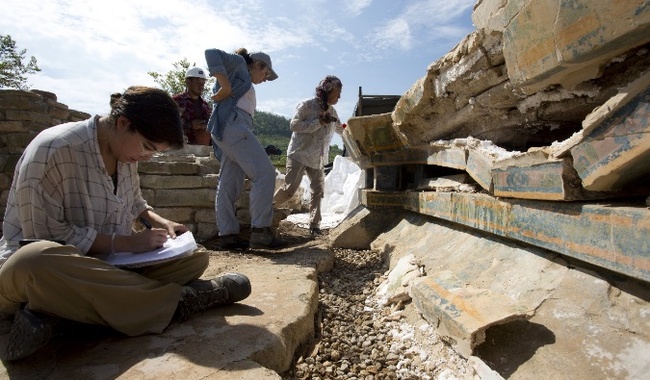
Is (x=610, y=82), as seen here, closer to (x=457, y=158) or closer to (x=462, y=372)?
(x=457, y=158)

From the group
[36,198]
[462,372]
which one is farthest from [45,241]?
[462,372]

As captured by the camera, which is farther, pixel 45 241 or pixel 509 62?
pixel 509 62

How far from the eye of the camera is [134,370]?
1.27m

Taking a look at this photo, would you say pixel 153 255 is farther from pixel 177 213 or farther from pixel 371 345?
pixel 177 213

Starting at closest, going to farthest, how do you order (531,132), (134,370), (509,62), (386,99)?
(134,370)
(509,62)
(531,132)
(386,99)

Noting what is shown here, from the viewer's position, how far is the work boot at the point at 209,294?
5.65 ft

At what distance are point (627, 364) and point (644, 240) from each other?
1.18 ft

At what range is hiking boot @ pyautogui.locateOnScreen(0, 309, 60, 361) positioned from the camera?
128cm

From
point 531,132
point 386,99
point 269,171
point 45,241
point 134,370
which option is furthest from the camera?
point 386,99

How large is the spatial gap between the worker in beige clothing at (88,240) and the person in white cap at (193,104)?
3.21 metres

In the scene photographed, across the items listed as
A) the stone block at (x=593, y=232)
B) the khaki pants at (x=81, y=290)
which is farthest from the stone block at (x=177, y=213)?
the stone block at (x=593, y=232)

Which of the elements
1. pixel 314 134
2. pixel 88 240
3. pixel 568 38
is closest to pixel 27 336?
pixel 88 240

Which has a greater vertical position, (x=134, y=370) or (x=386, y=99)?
(x=386, y=99)

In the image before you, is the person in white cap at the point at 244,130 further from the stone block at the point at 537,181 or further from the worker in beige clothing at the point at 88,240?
the stone block at the point at 537,181
